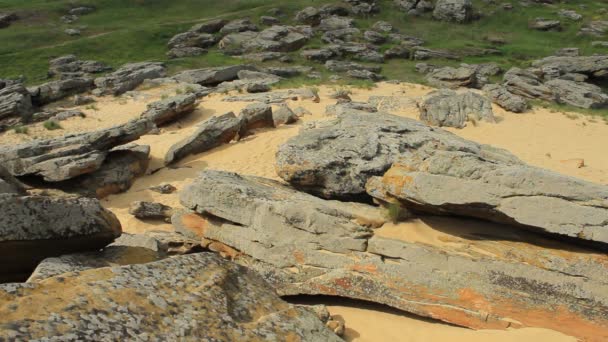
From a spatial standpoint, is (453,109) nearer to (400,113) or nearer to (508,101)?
(400,113)

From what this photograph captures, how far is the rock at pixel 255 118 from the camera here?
84.0ft

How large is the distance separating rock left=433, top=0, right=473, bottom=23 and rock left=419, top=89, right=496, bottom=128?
5223 cm

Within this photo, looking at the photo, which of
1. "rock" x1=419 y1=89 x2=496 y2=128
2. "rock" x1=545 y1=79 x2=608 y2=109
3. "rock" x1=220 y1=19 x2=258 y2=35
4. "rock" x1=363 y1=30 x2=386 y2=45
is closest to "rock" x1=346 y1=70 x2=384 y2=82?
"rock" x1=545 y1=79 x2=608 y2=109

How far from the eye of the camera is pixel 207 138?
23.9 meters

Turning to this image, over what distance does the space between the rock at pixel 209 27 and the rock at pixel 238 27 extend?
44.4 inches

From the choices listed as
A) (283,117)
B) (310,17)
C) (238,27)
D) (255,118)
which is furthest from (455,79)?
(238,27)

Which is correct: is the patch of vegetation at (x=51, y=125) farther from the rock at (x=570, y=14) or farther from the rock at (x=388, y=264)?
the rock at (x=570, y=14)

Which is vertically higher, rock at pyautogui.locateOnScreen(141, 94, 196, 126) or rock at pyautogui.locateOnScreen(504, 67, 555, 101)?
rock at pyautogui.locateOnScreen(141, 94, 196, 126)

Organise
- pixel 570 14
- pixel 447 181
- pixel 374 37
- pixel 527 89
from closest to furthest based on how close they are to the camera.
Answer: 1. pixel 447 181
2. pixel 527 89
3. pixel 374 37
4. pixel 570 14

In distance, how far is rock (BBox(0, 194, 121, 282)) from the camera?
8477 millimetres

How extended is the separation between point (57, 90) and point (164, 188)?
2622cm

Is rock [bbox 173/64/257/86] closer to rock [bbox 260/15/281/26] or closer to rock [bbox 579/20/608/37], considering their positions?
rock [bbox 260/15/281/26]

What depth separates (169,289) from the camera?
6.48 m

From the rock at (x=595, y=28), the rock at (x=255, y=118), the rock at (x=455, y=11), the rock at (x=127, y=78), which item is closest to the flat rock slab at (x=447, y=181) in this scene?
the rock at (x=255, y=118)
